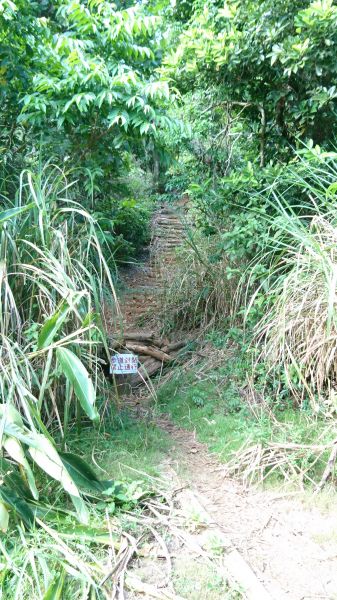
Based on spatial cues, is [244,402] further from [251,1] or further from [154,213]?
[154,213]

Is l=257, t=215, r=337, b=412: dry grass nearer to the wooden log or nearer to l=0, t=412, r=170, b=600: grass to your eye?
l=0, t=412, r=170, b=600: grass

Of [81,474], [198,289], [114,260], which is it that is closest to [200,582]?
[81,474]

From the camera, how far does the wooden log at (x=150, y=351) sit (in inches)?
207

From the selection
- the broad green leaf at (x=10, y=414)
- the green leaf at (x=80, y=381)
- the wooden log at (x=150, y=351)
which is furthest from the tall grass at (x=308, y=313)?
the broad green leaf at (x=10, y=414)

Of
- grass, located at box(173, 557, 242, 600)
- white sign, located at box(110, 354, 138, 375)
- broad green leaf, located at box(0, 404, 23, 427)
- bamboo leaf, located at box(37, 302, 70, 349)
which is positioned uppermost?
bamboo leaf, located at box(37, 302, 70, 349)

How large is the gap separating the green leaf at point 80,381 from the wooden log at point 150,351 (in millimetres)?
2354

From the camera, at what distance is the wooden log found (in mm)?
5270

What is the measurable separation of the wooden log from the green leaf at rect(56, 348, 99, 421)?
2.35 metres

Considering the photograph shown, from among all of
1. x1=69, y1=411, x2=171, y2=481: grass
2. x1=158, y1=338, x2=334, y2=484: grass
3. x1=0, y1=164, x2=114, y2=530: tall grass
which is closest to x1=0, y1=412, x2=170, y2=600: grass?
x1=69, y1=411, x2=171, y2=481: grass

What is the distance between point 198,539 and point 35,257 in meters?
2.00

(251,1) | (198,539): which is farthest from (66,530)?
(251,1)

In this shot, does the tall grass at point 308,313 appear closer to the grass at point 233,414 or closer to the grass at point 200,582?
the grass at point 233,414

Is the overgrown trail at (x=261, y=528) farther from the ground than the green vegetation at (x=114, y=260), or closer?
closer

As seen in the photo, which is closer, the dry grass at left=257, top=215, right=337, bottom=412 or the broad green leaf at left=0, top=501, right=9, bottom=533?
the broad green leaf at left=0, top=501, right=9, bottom=533
